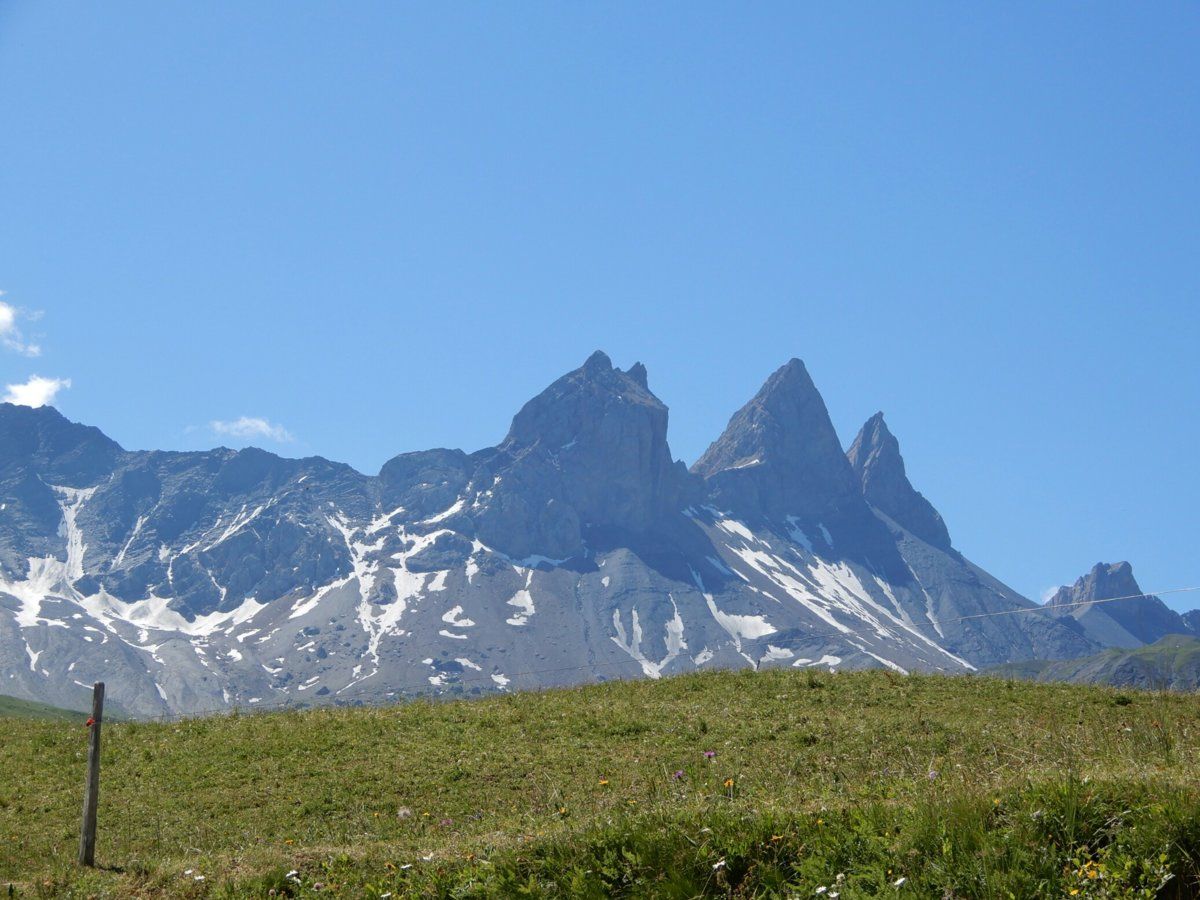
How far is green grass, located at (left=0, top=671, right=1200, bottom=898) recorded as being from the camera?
12.0 m

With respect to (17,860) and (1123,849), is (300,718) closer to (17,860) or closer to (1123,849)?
(17,860)

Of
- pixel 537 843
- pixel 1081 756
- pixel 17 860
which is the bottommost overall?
pixel 17 860

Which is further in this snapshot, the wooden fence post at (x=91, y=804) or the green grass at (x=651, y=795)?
the wooden fence post at (x=91, y=804)

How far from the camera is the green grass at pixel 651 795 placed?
12.0m

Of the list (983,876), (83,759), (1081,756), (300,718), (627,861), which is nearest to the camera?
(983,876)

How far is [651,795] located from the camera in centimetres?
1822

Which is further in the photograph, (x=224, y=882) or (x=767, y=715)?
(x=767, y=715)

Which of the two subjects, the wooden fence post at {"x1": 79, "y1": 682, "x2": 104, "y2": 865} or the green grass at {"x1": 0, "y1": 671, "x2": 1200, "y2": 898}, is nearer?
the green grass at {"x1": 0, "y1": 671, "x2": 1200, "y2": 898}

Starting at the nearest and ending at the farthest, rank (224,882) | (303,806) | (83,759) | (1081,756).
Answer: (224,882) < (1081,756) < (303,806) < (83,759)

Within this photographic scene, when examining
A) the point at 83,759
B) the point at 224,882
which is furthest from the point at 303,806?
the point at 83,759

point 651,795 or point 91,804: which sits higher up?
point 651,795

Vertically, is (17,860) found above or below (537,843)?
below

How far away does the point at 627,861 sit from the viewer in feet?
43.5

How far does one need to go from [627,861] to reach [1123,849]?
17.1 ft
